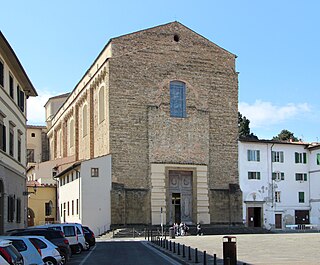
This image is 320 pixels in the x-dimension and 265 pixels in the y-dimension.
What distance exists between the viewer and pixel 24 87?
1580 inches

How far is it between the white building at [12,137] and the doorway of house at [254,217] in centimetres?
2971

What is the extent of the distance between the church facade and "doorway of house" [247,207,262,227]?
4194mm

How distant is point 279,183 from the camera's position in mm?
65125

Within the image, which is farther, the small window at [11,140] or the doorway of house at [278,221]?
the doorway of house at [278,221]

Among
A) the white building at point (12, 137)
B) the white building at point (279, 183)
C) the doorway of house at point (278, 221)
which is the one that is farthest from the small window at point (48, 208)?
the white building at point (12, 137)

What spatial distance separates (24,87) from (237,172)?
2706 centimetres

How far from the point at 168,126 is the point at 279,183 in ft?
52.4

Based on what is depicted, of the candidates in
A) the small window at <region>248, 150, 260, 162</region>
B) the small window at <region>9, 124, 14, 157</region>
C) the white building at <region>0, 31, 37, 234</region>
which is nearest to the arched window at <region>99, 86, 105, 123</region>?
the small window at <region>248, 150, 260, 162</region>

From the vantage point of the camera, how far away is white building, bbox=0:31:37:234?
3109 centimetres

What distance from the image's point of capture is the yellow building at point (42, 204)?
218ft

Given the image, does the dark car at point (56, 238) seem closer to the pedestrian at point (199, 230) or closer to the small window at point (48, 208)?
the pedestrian at point (199, 230)

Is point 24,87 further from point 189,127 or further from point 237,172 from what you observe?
point 237,172

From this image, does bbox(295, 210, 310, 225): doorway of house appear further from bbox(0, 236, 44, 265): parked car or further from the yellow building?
bbox(0, 236, 44, 265): parked car

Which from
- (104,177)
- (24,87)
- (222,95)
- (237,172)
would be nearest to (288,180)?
(237,172)
